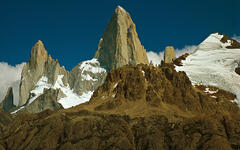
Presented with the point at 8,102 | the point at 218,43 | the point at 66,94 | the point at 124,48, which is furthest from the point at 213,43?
the point at 8,102

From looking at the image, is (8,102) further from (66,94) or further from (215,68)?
(215,68)

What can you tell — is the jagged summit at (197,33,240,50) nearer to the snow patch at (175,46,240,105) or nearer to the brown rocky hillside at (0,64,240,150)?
the snow patch at (175,46,240,105)

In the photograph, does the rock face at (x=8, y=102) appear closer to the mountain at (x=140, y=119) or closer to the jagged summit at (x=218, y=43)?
the mountain at (x=140, y=119)

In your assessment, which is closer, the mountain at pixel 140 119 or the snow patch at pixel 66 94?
the mountain at pixel 140 119

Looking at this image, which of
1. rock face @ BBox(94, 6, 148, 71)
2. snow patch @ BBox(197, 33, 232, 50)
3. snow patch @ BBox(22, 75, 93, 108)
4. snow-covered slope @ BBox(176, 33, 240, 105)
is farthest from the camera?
rock face @ BBox(94, 6, 148, 71)

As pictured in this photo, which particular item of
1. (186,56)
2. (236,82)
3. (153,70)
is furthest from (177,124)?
(186,56)

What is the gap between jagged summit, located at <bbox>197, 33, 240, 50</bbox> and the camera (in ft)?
557

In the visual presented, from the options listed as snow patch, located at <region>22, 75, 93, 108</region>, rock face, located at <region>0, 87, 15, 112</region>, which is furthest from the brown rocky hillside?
rock face, located at <region>0, 87, 15, 112</region>

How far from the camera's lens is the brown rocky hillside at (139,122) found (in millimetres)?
73250

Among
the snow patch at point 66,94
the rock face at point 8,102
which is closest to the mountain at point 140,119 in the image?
the snow patch at point 66,94

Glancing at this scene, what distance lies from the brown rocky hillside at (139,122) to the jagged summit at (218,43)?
266 ft

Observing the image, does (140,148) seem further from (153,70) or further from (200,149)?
(153,70)

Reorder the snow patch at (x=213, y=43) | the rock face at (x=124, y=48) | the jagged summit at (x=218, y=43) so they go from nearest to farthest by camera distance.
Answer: the jagged summit at (x=218, y=43) → the snow patch at (x=213, y=43) → the rock face at (x=124, y=48)

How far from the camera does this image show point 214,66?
13650cm
